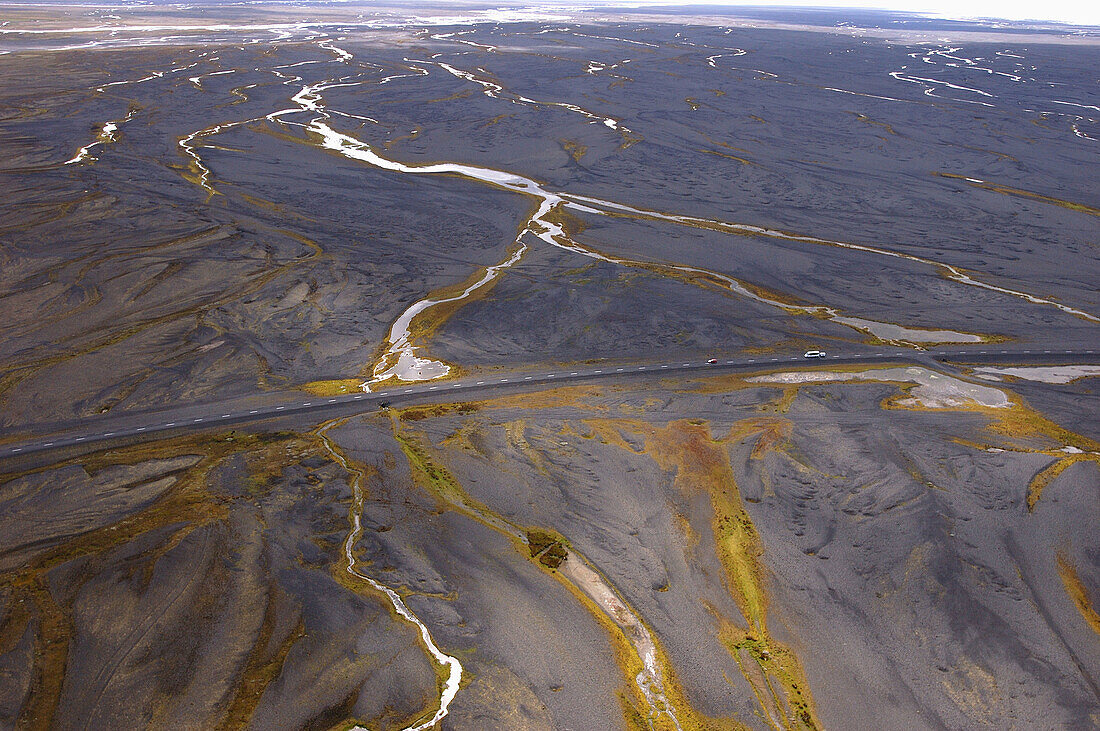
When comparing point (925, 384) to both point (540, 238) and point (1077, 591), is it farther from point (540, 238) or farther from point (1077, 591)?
point (540, 238)

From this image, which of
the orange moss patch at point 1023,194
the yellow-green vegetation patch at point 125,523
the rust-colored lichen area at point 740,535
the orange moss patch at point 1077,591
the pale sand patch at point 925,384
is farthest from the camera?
the orange moss patch at point 1023,194

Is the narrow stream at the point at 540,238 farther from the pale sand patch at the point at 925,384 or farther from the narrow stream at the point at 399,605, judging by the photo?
the narrow stream at the point at 399,605

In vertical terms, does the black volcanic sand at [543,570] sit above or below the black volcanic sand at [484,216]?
below

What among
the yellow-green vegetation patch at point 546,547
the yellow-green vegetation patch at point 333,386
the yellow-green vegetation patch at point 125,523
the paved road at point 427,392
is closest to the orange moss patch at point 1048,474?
the paved road at point 427,392

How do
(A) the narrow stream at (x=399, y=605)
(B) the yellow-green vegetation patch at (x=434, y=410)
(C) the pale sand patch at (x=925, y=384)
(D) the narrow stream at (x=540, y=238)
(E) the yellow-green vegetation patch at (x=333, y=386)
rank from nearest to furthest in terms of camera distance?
(A) the narrow stream at (x=399, y=605) → (B) the yellow-green vegetation patch at (x=434, y=410) → (C) the pale sand patch at (x=925, y=384) → (E) the yellow-green vegetation patch at (x=333, y=386) → (D) the narrow stream at (x=540, y=238)

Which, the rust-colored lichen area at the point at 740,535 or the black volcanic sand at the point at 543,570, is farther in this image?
the rust-colored lichen area at the point at 740,535

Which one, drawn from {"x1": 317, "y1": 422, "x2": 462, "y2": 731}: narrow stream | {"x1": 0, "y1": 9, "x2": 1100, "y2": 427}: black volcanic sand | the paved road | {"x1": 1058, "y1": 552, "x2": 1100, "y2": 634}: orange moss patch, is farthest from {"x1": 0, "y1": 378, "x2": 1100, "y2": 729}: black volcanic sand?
{"x1": 0, "y1": 9, "x2": 1100, "y2": 427}: black volcanic sand

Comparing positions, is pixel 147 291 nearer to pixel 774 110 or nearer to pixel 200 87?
pixel 200 87

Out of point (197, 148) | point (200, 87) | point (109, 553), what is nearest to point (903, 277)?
point (109, 553)

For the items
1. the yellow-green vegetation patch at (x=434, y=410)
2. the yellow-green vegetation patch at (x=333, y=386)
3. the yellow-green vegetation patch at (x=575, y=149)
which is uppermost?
the yellow-green vegetation patch at (x=575, y=149)
